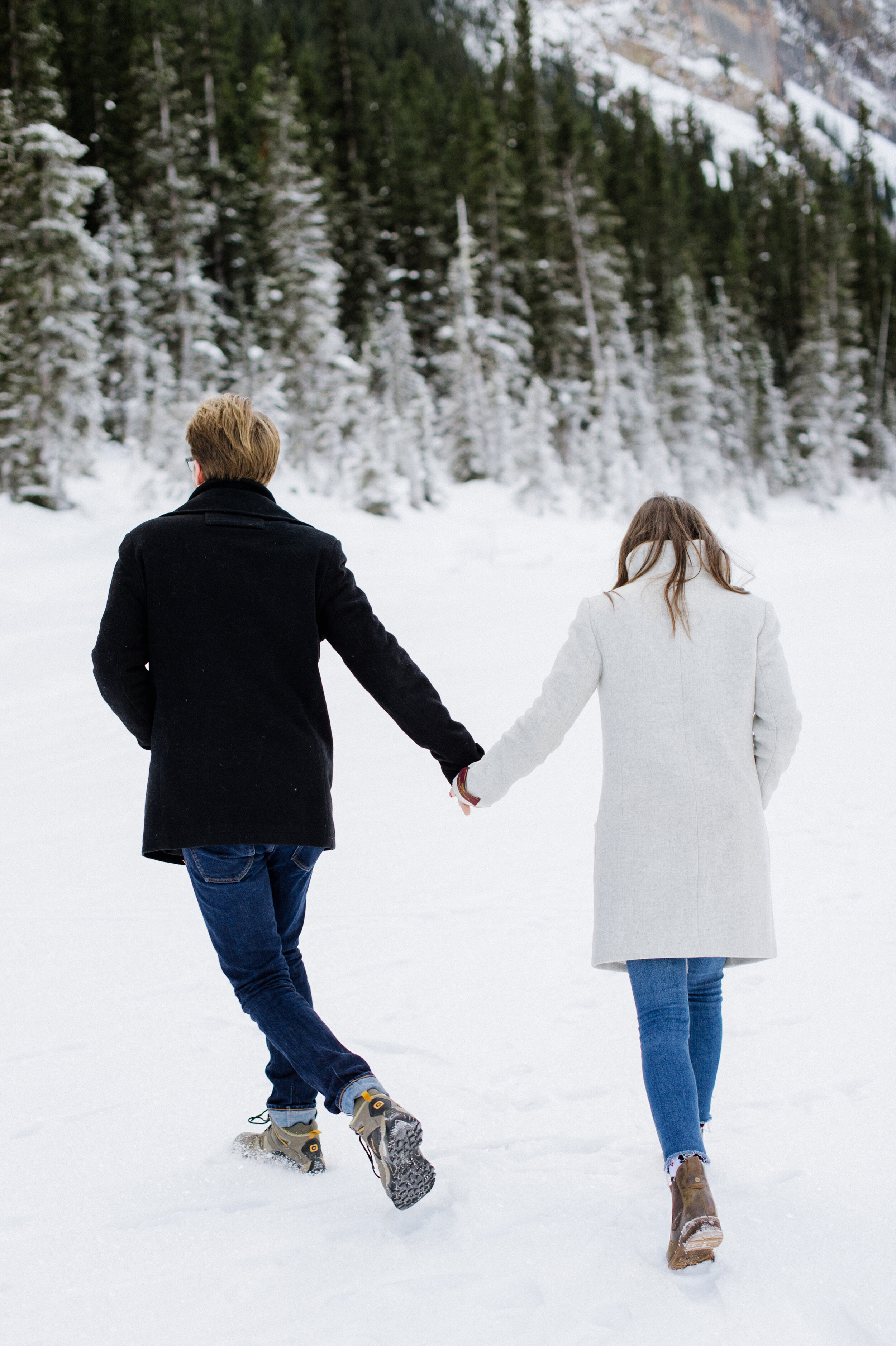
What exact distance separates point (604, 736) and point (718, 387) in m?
39.0

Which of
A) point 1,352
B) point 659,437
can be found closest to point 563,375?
point 659,437

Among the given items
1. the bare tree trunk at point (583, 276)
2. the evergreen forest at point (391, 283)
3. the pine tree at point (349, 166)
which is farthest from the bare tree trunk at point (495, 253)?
the pine tree at point (349, 166)

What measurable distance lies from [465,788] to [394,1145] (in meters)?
0.99

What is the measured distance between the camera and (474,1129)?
10.2 feet

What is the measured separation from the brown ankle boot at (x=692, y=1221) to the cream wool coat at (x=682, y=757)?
51cm

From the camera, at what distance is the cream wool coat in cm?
252

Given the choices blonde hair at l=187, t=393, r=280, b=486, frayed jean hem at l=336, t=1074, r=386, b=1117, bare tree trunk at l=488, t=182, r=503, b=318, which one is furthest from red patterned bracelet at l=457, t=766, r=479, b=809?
bare tree trunk at l=488, t=182, r=503, b=318

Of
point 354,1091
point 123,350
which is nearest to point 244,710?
point 354,1091

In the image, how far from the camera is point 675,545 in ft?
8.64

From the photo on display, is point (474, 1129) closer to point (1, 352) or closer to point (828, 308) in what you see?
point (1, 352)

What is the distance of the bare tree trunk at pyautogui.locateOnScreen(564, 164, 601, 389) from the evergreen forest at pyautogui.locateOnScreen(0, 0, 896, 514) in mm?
102

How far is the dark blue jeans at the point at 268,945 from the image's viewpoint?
2.55 meters

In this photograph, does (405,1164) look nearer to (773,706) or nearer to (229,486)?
(773,706)

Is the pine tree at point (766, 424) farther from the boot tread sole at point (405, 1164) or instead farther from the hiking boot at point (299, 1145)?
the boot tread sole at point (405, 1164)
